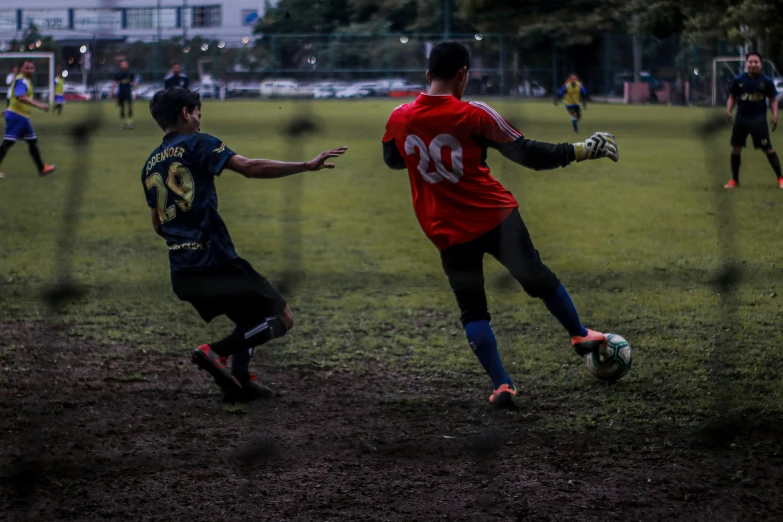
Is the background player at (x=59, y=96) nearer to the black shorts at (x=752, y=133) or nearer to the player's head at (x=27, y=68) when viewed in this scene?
the player's head at (x=27, y=68)

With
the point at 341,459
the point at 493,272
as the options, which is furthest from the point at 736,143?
the point at 341,459

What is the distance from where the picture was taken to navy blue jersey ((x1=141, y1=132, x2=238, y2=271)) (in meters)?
3.78

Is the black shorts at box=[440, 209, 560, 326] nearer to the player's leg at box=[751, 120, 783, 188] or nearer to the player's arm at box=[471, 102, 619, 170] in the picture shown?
the player's arm at box=[471, 102, 619, 170]

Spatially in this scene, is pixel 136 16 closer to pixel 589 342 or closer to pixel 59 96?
pixel 589 342

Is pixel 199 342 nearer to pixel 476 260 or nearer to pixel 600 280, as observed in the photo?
pixel 476 260

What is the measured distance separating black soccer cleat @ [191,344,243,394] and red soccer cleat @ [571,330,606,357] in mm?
1495

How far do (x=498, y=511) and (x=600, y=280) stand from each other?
3705 mm

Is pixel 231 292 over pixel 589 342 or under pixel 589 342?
over

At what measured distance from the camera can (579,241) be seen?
7.85m

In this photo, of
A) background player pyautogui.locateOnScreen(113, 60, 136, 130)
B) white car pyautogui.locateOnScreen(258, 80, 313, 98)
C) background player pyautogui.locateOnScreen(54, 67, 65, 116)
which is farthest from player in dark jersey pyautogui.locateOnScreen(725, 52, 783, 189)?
background player pyautogui.locateOnScreen(54, 67, 65, 116)

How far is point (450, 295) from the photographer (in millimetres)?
6102

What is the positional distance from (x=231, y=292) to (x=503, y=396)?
1221 mm

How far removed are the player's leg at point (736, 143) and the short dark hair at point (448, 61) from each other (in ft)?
24.7

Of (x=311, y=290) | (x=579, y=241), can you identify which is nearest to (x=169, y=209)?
(x=311, y=290)
